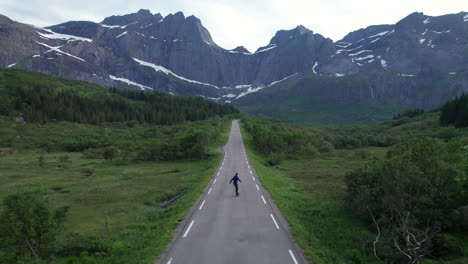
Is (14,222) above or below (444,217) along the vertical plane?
above

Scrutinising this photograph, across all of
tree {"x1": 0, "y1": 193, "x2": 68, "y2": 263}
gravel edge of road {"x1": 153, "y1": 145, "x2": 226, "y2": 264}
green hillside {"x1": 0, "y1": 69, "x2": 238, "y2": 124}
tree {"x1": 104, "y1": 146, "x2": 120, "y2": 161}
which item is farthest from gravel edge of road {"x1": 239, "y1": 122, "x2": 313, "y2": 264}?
green hillside {"x1": 0, "y1": 69, "x2": 238, "y2": 124}

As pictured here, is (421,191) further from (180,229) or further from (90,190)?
(90,190)

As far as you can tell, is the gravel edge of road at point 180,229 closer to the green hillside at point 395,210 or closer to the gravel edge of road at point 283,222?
the gravel edge of road at point 283,222

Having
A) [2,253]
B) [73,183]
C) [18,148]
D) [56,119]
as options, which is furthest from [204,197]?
[56,119]

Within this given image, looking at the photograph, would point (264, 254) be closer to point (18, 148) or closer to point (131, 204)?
point (131, 204)

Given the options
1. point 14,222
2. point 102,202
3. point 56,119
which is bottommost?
point 102,202

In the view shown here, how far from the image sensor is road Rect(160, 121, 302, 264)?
14.6 m

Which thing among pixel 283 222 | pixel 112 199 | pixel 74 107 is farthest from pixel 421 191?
pixel 74 107

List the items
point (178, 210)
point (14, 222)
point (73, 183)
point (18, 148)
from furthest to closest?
1. point (18, 148)
2. point (73, 183)
3. point (178, 210)
4. point (14, 222)

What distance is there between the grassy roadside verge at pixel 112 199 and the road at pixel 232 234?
122 centimetres

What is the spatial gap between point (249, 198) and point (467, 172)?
55.6 ft

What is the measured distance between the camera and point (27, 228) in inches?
638

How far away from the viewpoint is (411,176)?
17312mm

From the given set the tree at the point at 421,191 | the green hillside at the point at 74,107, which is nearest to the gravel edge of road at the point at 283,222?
the tree at the point at 421,191
